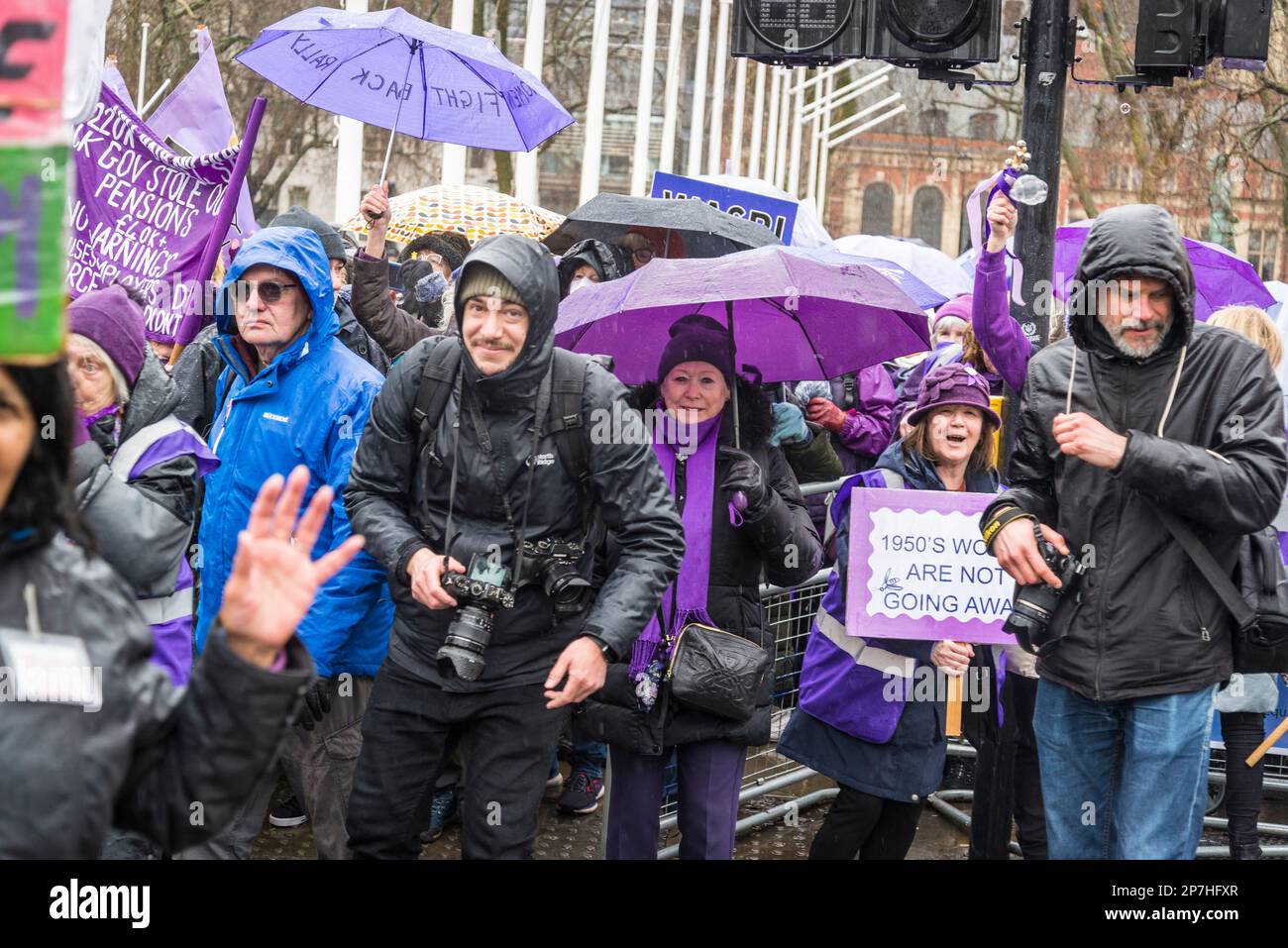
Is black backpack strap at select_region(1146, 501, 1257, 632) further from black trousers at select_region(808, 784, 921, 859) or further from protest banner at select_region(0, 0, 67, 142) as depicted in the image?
protest banner at select_region(0, 0, 67, 142)

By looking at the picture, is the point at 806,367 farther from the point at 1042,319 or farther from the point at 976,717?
the point at 976,717

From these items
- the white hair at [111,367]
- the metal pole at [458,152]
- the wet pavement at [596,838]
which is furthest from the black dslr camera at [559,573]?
the metal pole at [458,152]

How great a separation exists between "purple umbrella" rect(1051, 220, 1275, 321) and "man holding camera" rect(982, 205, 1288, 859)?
5.49m

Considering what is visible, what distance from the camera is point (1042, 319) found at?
555cm

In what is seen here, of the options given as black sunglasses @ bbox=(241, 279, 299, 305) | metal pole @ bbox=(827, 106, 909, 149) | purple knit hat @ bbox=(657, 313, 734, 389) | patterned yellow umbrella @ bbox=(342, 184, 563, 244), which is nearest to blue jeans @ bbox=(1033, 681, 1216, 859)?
purple knit hat @ bbox=(657, 313, 734, 389)

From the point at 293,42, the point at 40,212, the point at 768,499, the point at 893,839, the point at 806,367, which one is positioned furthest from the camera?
the point at 293,42

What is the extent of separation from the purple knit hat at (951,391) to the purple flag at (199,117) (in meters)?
3.99

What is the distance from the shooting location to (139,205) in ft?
22.9

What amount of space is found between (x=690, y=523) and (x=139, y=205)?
10.9ft

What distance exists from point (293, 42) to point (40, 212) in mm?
6414

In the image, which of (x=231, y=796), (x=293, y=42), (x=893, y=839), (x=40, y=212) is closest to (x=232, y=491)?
(x=893, y=839)

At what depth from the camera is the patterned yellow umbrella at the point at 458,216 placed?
1370 cm

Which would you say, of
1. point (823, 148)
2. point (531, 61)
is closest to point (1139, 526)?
point (531, 61)

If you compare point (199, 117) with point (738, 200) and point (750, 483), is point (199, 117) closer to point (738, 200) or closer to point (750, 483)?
point (738, 200)
